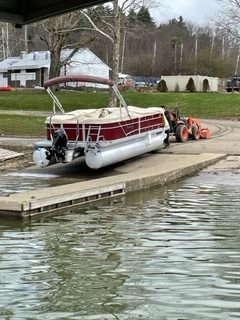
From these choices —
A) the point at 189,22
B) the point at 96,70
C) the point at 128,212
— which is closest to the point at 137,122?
the point at 128,212

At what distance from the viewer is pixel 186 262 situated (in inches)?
325

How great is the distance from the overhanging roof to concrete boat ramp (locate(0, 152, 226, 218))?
4.52 metres

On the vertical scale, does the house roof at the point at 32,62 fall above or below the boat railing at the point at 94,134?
above

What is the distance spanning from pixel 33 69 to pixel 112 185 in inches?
2927

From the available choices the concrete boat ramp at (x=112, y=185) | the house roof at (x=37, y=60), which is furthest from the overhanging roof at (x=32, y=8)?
the house roof at (x=37, y=60)

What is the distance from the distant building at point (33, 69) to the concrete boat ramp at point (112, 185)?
65.6m

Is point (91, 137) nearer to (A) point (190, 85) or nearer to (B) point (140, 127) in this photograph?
(B) point (140, 127)

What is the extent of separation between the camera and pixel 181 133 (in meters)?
23.6

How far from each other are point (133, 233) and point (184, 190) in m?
4.69

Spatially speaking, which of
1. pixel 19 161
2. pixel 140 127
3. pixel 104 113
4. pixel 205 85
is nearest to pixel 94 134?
pixel 104 113

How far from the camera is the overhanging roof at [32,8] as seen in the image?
53.3 feet

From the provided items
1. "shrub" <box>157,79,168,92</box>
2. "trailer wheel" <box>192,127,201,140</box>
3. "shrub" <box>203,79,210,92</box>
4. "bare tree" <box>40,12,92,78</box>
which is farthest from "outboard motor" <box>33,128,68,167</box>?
"shrub" <box>203,79,210,92</box>

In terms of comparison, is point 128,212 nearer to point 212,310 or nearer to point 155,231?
A: point 155,231

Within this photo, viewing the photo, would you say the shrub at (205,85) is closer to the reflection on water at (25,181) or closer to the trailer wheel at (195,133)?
the trailer wheel at (195,133)
